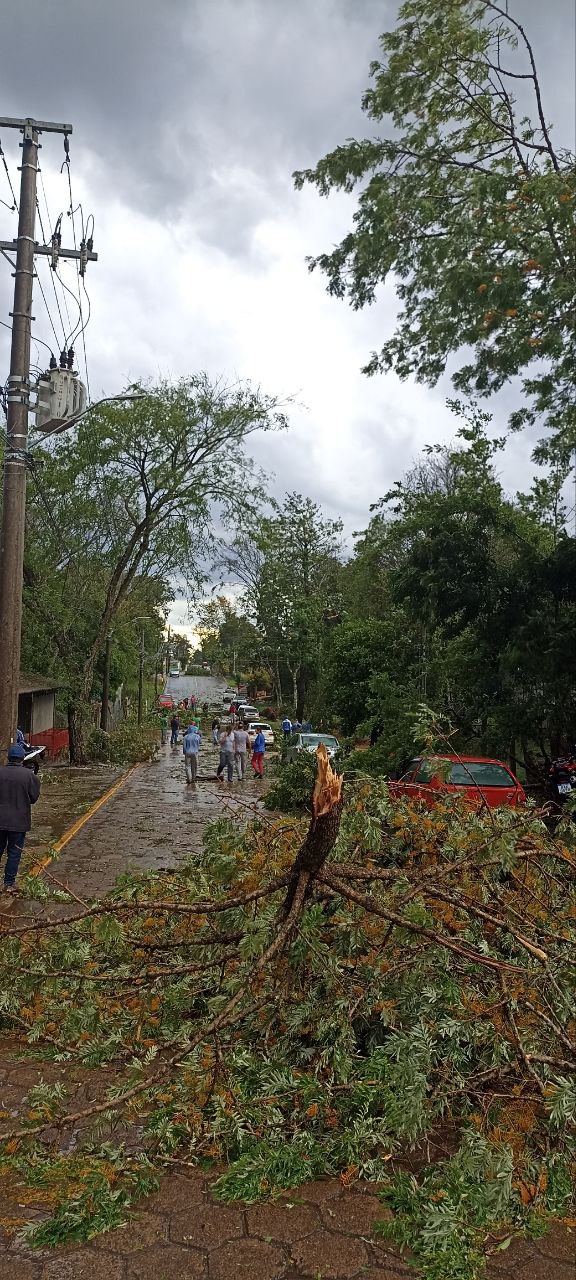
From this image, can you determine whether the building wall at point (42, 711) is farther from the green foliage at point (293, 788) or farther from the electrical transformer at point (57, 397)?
the electrical transformer at point (57, 397)

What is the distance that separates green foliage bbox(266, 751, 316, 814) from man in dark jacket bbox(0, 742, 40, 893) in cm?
705

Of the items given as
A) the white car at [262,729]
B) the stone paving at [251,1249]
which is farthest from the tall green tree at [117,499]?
the stone paving at [251,1249]

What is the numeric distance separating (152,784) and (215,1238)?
18.2 meters

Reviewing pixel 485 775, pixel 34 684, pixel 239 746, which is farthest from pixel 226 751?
pixel 485 775

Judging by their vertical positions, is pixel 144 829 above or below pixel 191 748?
below

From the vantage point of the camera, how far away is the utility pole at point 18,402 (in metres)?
10.0

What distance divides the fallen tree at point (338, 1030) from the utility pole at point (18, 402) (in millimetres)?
5459

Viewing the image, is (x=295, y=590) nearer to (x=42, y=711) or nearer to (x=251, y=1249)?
(x=42, y=711)

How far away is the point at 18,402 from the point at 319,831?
810cm

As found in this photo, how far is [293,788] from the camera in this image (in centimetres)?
1537

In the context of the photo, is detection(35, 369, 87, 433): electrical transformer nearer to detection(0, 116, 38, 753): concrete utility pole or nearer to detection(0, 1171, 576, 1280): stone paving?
detection(0, 116, 38, 753): concrete utility pole

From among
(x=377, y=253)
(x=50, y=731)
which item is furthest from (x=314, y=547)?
(x=377, y=253)

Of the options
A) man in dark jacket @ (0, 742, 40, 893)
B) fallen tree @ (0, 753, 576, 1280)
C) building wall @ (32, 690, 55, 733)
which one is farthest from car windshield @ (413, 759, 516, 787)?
building wall @ (32, 690, 55, 733)

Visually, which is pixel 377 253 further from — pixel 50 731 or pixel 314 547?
pixel 314 547
